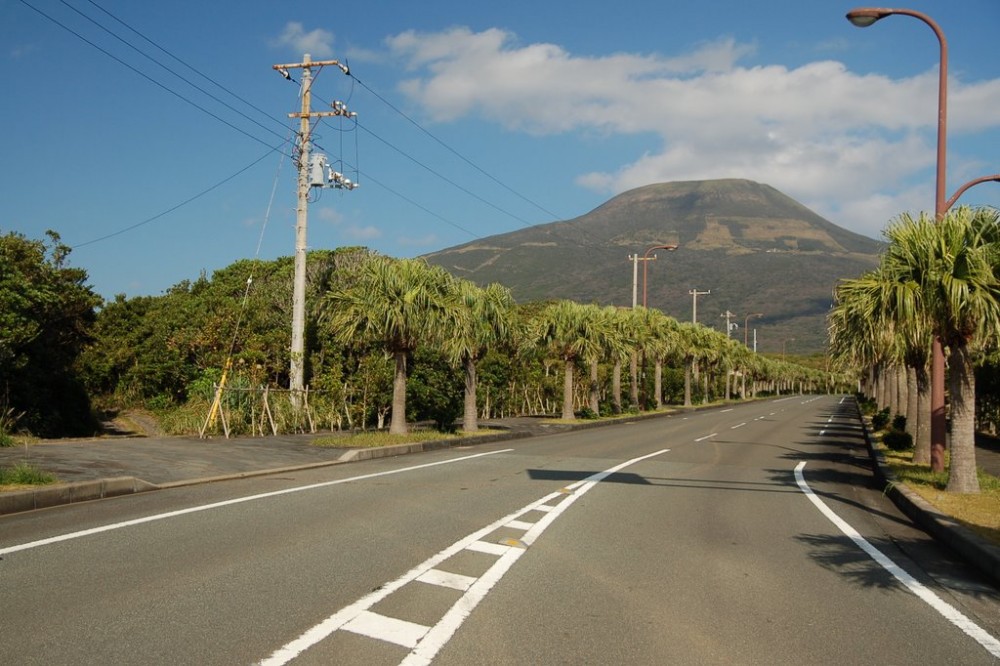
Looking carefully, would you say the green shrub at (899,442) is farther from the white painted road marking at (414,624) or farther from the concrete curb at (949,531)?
the white painted road marking at (414,624)

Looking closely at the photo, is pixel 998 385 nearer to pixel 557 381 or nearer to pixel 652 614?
pixel 557 381

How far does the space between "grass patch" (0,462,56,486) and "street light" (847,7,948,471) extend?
1334 centimetres

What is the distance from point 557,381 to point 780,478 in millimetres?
28150

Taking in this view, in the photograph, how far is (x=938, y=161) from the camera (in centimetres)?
1433

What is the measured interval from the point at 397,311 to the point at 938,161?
511 inches

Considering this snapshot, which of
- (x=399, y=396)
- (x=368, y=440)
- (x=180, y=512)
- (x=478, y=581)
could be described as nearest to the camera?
(x=478, y=581)

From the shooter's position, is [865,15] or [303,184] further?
[303,184]

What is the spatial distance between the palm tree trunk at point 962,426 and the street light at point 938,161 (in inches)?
31.6

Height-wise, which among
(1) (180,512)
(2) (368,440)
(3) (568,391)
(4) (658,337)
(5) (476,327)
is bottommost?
(2) (368,440)

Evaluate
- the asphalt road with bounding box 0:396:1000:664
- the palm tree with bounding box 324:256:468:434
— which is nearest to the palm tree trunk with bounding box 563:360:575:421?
the palm tree with bounding box 324:256:468:434

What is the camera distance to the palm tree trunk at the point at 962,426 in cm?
1218

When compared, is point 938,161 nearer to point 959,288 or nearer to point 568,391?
point 959,288

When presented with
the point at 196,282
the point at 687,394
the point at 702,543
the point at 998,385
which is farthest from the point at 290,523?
the point at 687,394

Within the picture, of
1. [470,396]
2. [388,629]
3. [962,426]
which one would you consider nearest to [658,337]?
[470,396]
